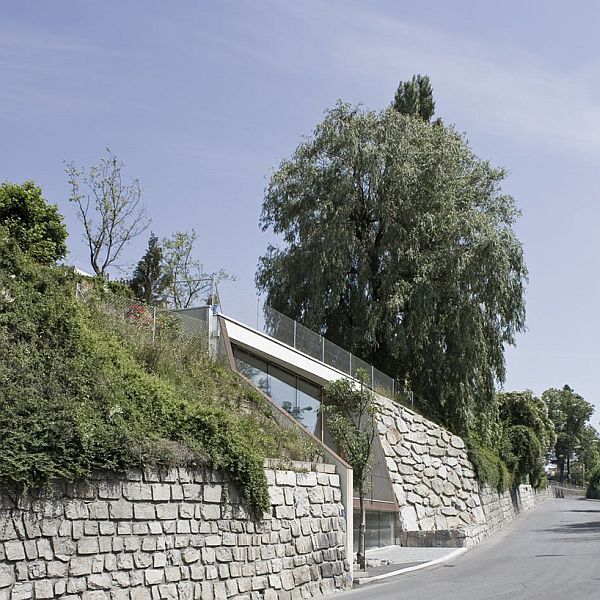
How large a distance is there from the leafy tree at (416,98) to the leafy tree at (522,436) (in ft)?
49.7

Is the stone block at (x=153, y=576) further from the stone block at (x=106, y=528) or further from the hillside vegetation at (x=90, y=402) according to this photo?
the hillside vegetation at (x=90, y=402)

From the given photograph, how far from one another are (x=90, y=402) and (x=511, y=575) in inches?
401

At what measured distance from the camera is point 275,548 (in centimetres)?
1577

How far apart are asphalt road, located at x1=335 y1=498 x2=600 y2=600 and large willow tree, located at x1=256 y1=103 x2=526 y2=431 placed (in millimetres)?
8214

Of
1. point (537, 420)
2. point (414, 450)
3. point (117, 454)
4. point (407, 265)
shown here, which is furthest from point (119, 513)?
point (537, 420)

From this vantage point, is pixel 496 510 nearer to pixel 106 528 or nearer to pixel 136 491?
pixel 136 491

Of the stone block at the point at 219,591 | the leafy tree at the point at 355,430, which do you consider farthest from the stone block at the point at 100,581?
the leafy tree at the point at 355,430

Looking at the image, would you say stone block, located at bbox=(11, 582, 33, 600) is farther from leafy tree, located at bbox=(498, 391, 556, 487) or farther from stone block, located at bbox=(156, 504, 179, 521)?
leafy tree, located at bbox=(498, 391, 556, 487)

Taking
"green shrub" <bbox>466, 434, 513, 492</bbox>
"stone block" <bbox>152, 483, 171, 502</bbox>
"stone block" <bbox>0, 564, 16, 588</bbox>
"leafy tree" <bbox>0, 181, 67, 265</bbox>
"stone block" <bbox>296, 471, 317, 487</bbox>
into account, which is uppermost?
"leafy tree" <bbox>0, 181, 67, 265</bbox>

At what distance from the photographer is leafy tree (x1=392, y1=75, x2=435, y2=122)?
4084 cm

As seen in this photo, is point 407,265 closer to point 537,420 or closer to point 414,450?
point 414,450

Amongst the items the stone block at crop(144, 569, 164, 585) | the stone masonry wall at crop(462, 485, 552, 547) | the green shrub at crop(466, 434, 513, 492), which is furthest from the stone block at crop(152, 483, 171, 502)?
the green shrub at crop(466, 434, 513, 492)

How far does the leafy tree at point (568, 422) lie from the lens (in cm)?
11994

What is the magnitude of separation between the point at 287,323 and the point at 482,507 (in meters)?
12.7
